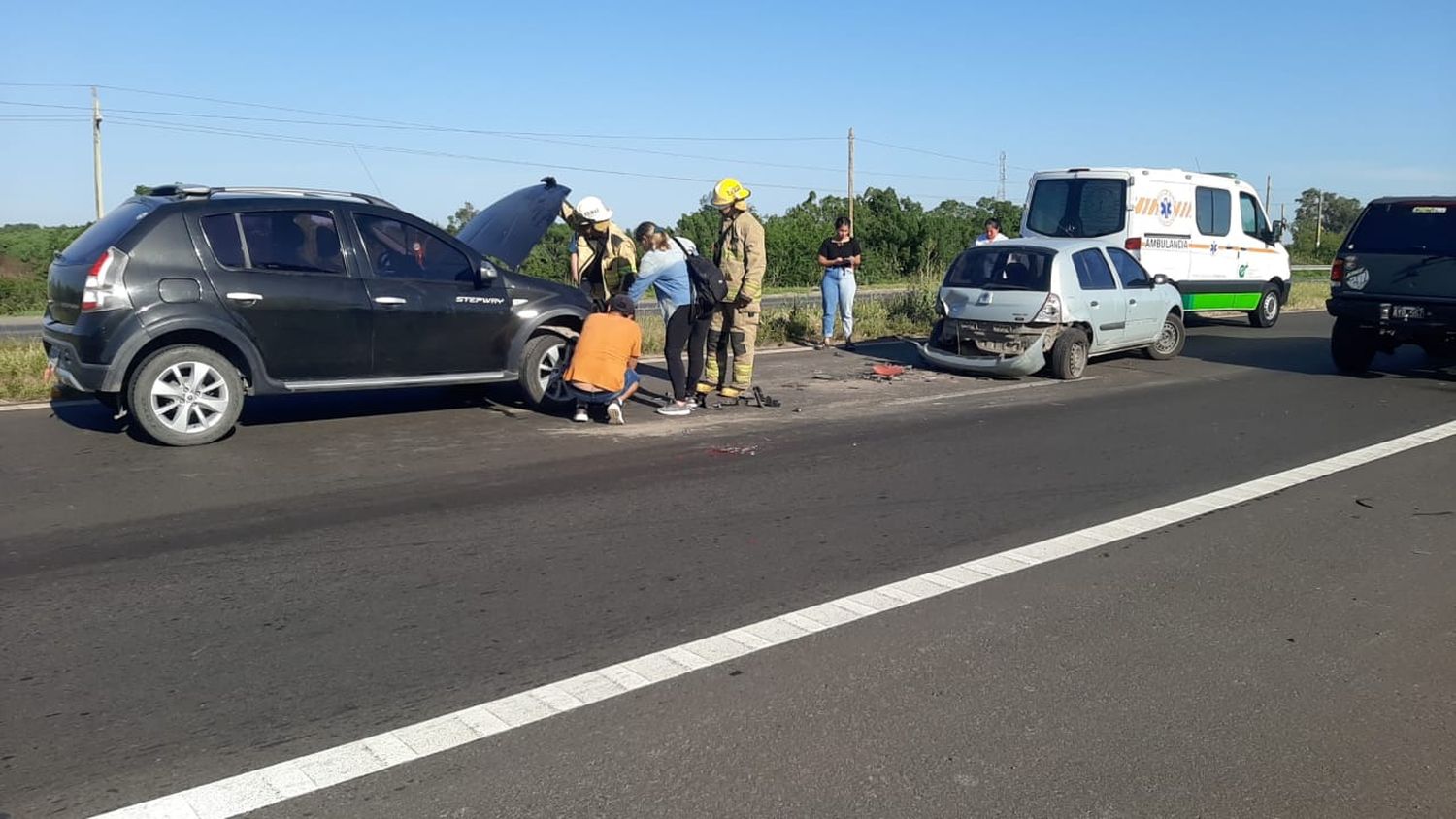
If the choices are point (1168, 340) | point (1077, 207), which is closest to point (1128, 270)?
point (1168, 340)

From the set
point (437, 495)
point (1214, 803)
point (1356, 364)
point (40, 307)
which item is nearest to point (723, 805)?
point (1214, 803)

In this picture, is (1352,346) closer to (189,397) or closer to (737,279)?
(737,279)

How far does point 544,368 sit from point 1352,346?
9.54 metres

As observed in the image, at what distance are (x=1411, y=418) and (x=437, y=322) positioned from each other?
28.6ft

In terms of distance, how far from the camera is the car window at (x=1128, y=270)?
13.4 m

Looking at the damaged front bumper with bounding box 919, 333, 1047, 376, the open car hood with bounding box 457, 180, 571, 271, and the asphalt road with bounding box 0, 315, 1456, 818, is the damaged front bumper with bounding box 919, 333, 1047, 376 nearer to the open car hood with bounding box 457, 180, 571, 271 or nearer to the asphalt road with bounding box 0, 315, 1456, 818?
the asphalt road with bounding box 0, 315, 1456, 818

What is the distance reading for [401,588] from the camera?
5195 mm

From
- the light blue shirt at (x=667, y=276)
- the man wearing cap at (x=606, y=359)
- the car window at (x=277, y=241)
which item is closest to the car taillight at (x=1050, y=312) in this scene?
the light blue shirt at (x=667, y=276)

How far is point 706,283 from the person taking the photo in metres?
10.0

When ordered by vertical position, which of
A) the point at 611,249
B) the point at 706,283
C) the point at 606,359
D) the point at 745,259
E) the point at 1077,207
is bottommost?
the point at 606,359

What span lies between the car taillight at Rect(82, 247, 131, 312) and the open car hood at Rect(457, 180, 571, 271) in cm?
279

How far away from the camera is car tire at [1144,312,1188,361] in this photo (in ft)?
47.4

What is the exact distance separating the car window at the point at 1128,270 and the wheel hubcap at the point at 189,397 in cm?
980

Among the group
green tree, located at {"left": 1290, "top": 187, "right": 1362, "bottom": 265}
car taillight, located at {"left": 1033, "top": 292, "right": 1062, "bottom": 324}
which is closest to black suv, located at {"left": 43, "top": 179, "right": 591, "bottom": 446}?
car taillight, located at {"left": 1033, "top": 292, "right": 1062, "bottom": 324}
